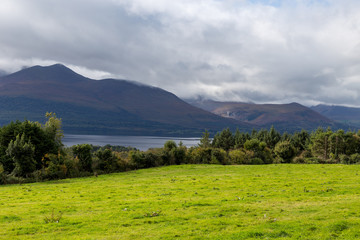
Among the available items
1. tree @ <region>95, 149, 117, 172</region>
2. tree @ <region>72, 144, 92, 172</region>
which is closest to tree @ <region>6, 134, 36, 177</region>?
tree @ <region>72, 144, 92, 172</region>

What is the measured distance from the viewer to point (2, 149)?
40.0m

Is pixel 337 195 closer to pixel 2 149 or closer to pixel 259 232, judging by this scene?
pixel 259 232

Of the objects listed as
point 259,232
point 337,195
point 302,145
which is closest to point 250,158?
point 302,145

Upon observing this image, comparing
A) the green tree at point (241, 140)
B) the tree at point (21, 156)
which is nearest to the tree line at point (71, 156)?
the tree at point (21, 156)

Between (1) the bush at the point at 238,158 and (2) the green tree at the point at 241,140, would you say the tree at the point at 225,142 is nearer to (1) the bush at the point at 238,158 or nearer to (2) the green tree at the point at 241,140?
(2) the green tree at the point at 241,140

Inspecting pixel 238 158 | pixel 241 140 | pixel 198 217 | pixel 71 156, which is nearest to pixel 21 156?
pixel 71 156

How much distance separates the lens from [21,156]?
37.2 metres

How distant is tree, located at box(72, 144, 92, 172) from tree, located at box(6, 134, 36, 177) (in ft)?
22.5

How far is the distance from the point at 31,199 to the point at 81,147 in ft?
76.9

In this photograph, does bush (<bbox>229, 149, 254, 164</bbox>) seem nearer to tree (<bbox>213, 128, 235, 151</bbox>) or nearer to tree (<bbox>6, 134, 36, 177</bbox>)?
tree (<bbox>213, 128, 235, 151</bbox>)

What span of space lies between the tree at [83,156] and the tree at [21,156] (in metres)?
6.87

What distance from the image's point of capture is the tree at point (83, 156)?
43.1 meters

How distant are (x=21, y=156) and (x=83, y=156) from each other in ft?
29.5

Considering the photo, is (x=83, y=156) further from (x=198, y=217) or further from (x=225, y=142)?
(x=225, y=142)
